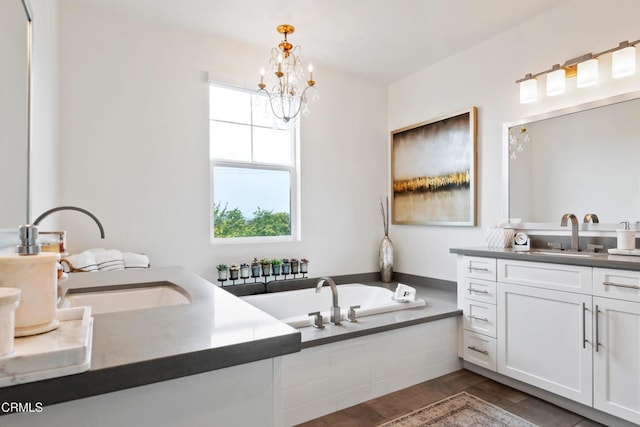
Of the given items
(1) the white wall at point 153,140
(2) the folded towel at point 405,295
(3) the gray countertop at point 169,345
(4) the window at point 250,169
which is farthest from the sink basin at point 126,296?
(2) the folded towel at point 405,295

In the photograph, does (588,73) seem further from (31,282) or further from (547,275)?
(31,282)

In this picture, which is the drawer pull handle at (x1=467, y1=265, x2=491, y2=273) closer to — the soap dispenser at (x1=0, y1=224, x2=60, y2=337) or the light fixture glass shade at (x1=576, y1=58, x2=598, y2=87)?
the light fixture glass shade at (x1=576, y1=58, x2=598, y2=87)

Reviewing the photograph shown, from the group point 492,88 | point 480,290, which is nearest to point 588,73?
point 492,88

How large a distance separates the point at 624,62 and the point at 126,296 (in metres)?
3.09

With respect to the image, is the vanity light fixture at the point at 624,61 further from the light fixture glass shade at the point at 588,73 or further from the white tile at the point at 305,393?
the white tile at the point at 305,393

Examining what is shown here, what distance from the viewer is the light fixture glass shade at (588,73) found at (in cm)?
242

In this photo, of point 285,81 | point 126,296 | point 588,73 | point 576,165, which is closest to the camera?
point 126,296

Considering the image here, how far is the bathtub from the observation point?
281 centimetres

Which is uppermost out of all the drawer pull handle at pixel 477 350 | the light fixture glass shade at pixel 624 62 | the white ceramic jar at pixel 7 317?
the light fixture glass shade at pixel 624 62

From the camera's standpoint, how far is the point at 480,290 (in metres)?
2.63

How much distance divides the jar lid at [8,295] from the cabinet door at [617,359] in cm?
246

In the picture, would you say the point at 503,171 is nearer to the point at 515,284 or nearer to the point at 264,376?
the point at 515,284

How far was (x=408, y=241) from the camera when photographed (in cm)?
395

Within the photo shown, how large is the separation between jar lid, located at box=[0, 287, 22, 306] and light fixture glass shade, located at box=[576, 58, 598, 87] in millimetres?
3113
